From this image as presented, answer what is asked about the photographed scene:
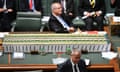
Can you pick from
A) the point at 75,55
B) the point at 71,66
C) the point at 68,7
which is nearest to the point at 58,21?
the point at 68,7

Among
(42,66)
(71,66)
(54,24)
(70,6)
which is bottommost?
(42,66)

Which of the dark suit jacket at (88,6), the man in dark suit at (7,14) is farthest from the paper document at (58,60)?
the dark suit jacket at (88,6)

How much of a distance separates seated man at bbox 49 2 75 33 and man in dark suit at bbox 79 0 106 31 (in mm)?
1079

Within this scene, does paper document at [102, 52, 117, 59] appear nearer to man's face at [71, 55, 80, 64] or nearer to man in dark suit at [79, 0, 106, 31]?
man's face at [71, 55, 80, 64]

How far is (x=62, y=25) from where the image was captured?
24.0 ft

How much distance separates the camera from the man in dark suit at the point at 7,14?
27.2ft

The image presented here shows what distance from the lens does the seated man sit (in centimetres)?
699

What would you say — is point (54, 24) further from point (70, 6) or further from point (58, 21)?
point (70, 6)

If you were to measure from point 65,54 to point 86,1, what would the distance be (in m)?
2.96

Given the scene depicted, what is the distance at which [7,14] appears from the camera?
831cm

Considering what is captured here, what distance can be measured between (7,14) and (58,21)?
159 centimetres

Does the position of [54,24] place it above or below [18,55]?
above

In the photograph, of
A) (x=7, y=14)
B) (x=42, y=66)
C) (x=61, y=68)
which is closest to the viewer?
(x=61, y=68)

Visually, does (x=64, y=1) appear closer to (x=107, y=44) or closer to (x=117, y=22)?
(x=117, y=22)
